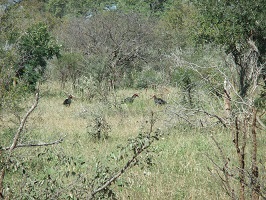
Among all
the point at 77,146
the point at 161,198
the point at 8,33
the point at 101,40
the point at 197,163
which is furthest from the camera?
the point at 101,40

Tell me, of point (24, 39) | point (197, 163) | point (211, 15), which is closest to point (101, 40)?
point (24, 39)

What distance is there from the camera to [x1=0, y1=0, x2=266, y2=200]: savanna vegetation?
3.42 metres

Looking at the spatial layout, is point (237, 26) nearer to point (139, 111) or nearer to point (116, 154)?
point (139, 111)

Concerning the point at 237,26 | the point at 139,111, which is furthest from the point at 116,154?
the point at 139,111

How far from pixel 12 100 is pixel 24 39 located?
37.6ft

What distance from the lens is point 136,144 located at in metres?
3.33

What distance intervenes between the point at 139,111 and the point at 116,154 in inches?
426

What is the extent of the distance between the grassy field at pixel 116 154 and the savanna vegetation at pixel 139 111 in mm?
23

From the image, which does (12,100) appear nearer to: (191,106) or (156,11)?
(191,106)

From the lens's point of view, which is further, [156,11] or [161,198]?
[156,11]

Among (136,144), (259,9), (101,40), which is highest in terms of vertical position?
(259,9)

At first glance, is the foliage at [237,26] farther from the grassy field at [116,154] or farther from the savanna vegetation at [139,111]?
the grassy field at [116,154]

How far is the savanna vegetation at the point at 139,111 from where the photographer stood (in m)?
3.42

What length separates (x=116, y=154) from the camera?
11.9 ft
